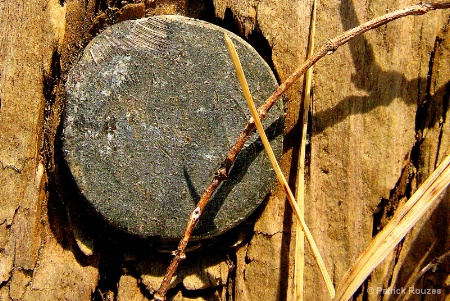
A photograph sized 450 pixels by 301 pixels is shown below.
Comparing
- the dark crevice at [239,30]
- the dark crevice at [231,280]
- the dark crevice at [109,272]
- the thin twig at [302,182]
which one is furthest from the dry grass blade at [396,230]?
the dark crevice at [109,272]

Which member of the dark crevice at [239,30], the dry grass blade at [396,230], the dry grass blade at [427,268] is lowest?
the dry grass blade at [427,268]

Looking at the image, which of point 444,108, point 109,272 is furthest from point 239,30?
point 109,272

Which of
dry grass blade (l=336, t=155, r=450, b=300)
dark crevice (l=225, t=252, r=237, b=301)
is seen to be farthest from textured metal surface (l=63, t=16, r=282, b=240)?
dry grass blade (l=336, t=155, r=450, b=300)

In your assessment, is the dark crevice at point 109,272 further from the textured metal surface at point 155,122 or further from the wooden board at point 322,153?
the textured metal surface at point 155,122

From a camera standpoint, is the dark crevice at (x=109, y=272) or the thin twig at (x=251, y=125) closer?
the thin twig at (x=251, y=125)

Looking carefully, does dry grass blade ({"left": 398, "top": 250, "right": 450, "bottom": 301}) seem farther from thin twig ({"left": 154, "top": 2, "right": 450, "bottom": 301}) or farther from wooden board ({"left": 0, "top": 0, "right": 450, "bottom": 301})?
thin twig ({"left": 154, "top": 2, "right": 450, "bottom": 301})

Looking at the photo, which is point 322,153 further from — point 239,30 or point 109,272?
point 109,272

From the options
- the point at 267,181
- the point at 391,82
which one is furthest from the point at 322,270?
the point at 391,82
